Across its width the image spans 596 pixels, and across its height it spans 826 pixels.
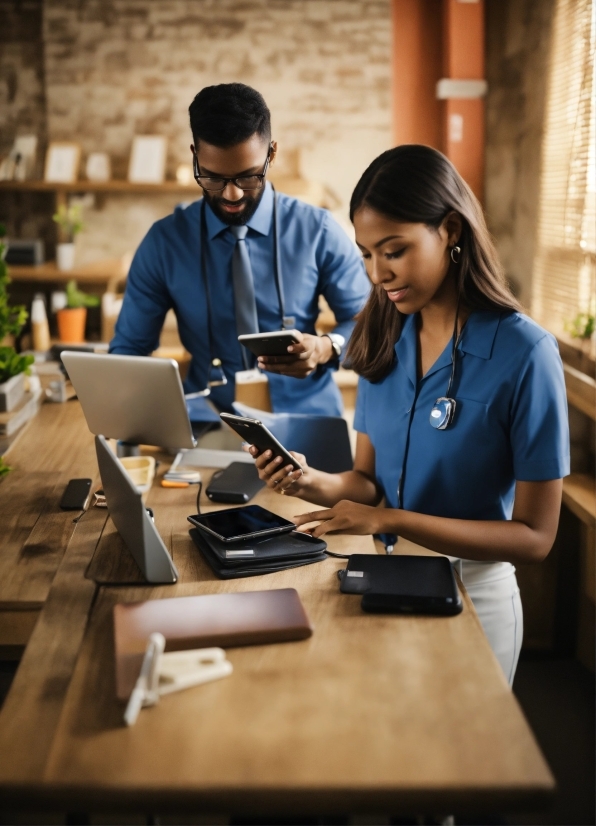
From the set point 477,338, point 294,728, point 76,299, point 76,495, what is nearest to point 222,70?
point 76,299

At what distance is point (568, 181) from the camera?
12.5 feet

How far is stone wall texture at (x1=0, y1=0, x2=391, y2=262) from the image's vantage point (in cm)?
495

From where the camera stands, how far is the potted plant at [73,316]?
493 centimetres

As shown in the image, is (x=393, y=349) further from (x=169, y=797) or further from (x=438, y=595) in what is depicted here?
(x=169, y=797)

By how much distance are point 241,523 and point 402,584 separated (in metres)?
0.43

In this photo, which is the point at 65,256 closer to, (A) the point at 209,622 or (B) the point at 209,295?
(B) the point at 209,295

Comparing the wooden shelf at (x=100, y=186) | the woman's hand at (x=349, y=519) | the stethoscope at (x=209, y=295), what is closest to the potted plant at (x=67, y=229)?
the wooden shelf at (x=100, y=186)

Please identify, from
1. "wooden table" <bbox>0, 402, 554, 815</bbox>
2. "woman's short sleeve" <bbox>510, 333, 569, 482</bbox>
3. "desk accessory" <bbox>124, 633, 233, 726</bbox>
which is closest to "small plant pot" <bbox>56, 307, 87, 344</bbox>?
"wooden table" <bbox>0, 402, 554, 815</bbox>

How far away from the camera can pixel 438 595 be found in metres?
1.44

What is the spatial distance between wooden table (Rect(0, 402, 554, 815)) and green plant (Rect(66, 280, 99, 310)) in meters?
3.72

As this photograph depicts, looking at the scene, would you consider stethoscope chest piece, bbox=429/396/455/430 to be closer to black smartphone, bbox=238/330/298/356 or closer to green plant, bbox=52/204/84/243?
black smartphone, bbox=238/330/298/356

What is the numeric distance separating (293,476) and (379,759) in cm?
77

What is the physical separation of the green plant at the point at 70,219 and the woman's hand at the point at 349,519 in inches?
154

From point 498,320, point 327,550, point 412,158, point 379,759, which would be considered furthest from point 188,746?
point 412,158
